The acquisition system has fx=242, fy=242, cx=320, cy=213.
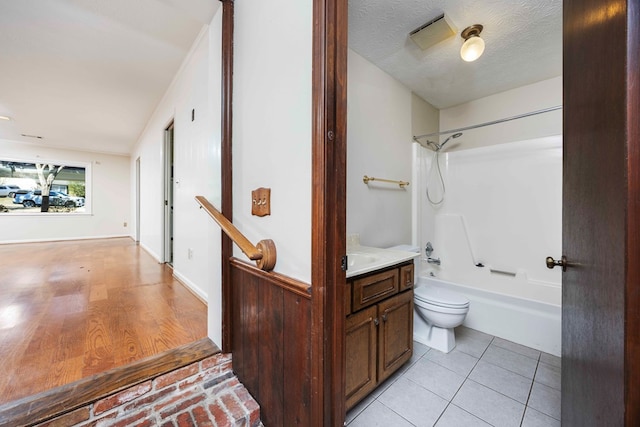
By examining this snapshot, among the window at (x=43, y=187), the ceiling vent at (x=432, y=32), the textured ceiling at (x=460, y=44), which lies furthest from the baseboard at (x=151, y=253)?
the ceiling vent at (x=432, y=32)

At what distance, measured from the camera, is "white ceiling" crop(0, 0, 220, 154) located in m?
1.77

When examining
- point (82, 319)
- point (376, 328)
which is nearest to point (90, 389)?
point (82, 319)

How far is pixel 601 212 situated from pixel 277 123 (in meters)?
1.09

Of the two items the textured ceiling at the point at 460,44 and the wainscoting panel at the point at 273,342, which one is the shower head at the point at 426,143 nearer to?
the textured ceiling at the point at 460,44

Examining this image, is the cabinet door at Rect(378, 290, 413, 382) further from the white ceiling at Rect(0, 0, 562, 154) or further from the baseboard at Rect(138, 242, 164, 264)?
the baseboard at Rect(138, 242, 164, 264)

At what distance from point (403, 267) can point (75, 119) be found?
5501mm

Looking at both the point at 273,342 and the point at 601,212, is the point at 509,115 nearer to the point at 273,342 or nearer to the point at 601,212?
the point at 601,212

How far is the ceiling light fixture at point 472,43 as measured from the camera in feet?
5.39

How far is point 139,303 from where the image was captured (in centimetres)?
210

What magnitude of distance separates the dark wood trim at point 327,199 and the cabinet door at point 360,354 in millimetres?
382

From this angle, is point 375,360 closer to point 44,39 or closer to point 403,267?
point 403,267

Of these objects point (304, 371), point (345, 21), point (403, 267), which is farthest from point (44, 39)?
point (403, 267)

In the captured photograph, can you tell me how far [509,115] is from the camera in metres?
2.59

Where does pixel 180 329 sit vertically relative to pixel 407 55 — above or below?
below
